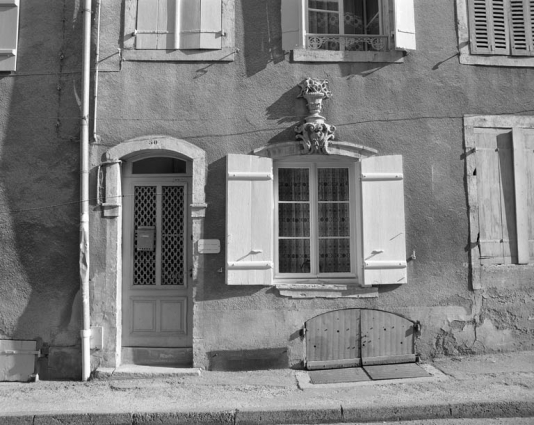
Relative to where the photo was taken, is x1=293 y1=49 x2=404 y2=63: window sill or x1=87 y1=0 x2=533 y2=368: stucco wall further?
x1=293 y1=49 x2=404 y2=63: window sill

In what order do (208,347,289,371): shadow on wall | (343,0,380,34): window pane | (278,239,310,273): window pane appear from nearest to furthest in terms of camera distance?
(208,347,289,371): shadow on wall, (278,239,310,273): window pane, (343,0,380,34): window pane

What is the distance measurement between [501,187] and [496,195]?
13 cm

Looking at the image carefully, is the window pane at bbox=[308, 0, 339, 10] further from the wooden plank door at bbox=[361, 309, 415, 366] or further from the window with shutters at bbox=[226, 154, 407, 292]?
the wooden plank door at bbox=[361, 309, 415, 366]

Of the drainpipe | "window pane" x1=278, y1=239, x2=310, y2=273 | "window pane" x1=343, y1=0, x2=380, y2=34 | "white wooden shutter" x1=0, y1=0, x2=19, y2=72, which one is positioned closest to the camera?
the drainpipe

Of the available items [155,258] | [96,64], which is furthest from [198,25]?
[155,258]

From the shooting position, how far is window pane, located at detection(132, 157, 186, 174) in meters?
6.63

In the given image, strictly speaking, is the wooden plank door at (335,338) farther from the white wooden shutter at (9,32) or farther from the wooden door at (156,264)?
the white wooden shutter at (9,32)

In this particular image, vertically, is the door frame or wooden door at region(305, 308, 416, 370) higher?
the door frame

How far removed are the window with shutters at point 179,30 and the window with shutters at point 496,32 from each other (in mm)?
2956

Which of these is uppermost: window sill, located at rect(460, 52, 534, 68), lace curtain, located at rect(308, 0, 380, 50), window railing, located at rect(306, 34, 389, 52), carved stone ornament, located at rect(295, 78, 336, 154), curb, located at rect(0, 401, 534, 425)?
lace curtain, located at rect(308, 0, 380, 50)

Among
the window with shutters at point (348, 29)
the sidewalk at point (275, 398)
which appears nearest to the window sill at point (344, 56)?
the window with shutters at point (348, 29)

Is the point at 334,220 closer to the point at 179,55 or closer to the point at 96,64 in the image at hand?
the point at 179,55

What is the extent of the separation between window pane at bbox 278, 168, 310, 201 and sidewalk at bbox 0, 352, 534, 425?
6.89 ft

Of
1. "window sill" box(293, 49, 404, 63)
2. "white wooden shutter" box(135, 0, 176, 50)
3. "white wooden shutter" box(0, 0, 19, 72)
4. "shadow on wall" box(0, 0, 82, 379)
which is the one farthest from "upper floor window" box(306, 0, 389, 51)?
"white wooden shutter" box(0, 0, 19, 72)
